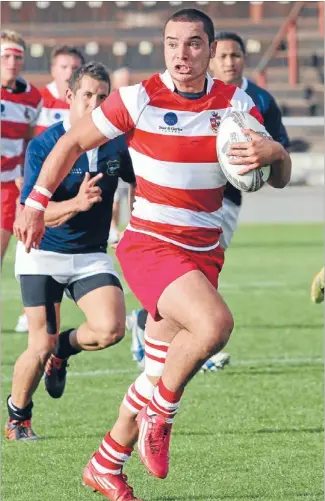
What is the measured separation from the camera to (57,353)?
6973 mm

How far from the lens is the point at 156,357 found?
5430 mm

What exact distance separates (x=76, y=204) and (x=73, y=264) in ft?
1.52

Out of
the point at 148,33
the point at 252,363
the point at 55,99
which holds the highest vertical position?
the point at 55,99

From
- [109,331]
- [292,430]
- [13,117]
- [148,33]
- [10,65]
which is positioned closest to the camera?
[109,331]

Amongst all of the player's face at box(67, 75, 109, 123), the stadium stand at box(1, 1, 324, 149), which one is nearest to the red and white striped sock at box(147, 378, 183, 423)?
the player's face at box(67, 75, 109, 123)

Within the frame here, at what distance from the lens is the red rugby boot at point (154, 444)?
502cm

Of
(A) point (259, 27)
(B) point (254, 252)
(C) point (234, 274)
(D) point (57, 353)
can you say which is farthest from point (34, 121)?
(A) point (259, 27)

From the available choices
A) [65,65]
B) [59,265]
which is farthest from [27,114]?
[59,265]

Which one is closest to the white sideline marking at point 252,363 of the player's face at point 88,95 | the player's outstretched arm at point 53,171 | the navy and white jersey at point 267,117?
the navy and white jersey at point 267,117

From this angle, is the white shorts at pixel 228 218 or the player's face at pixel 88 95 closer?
the player's face at pixel 88 95

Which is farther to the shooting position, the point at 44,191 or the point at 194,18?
the point at 194,18

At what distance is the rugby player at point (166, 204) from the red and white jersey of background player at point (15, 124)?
16.9 feet

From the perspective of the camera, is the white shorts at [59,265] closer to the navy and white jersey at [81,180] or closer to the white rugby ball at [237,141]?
the navy and white jersey at [81,180]

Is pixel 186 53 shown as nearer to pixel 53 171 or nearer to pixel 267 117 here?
pixel 53 171
